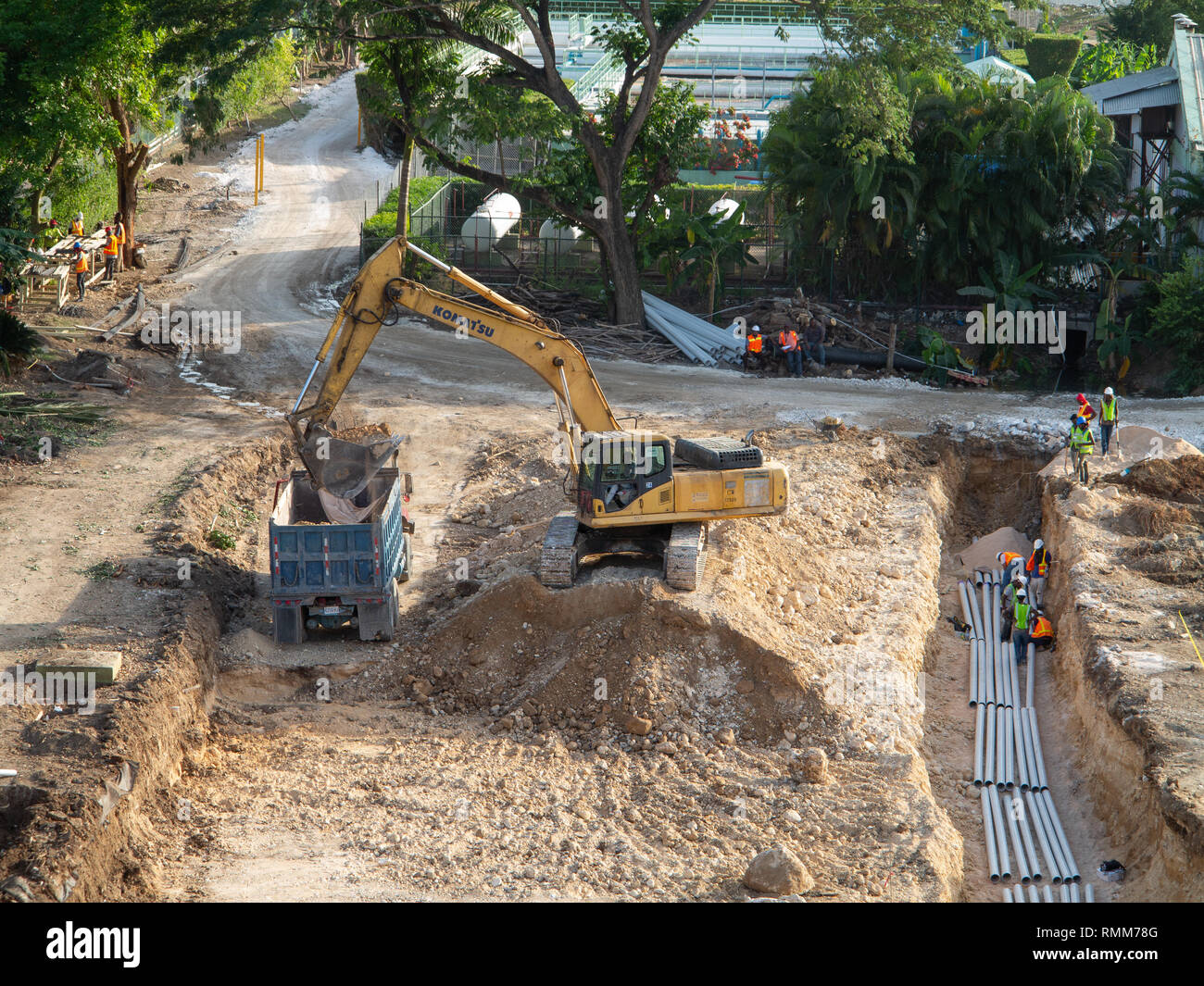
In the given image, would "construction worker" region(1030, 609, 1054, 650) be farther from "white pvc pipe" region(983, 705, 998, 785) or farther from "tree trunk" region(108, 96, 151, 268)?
"tree trunk" region(108, 96, 151, 268)

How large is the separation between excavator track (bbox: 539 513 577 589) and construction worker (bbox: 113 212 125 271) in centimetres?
2172

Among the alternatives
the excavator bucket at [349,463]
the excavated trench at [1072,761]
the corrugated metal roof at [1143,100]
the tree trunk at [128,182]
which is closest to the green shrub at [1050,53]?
the corrugated metal roof at [1143,100]

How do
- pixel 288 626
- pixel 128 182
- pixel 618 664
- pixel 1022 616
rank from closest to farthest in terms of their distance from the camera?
pixel 618 664
pixel 288 626
pixel 1022 616
pixel 128 182

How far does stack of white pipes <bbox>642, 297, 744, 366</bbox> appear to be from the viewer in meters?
30.2

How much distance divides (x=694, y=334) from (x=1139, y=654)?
17.1 metres

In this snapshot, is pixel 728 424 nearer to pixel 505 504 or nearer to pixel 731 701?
pixel 505 504

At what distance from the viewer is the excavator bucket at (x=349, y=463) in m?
17.7

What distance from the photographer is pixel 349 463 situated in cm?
1822

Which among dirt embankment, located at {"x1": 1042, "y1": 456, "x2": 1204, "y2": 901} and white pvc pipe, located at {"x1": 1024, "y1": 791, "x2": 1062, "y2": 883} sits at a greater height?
dirt embankment, located at {"x1": 1042, "y1": 456, "x2": 1204, "y2": 901}

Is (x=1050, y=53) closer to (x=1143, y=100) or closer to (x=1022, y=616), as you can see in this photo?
(x=1143, y=100)

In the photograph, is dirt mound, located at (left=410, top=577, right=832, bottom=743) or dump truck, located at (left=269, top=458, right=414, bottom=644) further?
dump truck, located at (left=269, top=458, right=414, bottom=644)

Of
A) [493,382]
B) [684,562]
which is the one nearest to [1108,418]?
[684,562]

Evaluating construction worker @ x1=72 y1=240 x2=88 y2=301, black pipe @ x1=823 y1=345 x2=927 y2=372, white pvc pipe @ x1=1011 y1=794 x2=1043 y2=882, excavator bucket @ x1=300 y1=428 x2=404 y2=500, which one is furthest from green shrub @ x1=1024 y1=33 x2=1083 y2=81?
white pvc pipe @ x1=1011 y1=794 x2=1043 y2=882

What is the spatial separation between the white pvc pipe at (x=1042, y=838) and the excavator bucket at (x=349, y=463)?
33.4 feet
